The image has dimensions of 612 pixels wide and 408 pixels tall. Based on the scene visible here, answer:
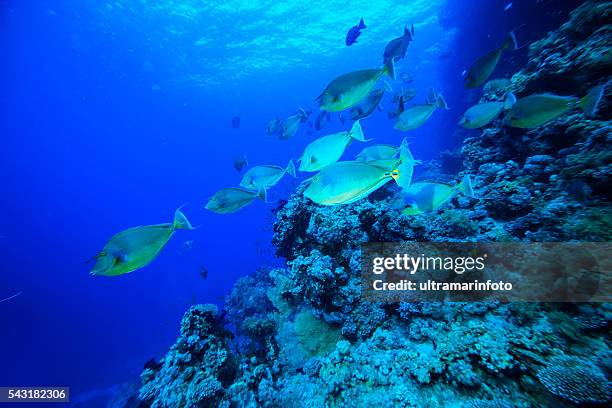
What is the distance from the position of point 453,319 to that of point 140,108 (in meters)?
59.2

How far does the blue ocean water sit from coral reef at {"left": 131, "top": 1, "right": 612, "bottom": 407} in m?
1.84

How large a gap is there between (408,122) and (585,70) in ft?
10.0

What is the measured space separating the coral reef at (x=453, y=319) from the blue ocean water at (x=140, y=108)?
1.84 meters

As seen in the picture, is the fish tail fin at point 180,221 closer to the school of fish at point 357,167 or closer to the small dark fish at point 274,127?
the school of fish at point 357,167

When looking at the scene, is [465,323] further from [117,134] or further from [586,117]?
[117,134]

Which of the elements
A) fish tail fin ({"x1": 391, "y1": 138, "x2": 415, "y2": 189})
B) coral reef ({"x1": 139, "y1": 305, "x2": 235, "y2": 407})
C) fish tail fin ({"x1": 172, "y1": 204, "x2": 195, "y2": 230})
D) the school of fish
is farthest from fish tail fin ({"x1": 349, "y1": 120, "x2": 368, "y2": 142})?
coral reef ({"x1": 139, "y1": 305, "x2": 235, "y2": 407})

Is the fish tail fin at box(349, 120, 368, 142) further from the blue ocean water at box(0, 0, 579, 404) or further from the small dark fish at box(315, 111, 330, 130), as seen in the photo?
the small dark fish at box(315, 111, 330, 130)

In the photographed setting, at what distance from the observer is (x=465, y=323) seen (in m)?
2.50

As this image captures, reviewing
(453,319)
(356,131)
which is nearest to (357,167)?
(356,131)

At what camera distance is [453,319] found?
2.65m

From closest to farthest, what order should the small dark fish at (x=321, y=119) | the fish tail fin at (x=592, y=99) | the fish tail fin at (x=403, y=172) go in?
the fish tail fin at (x=403, y=172) → the fish tail fin at (x=592, y=99) → the small dark fish at (x=321, y=119)

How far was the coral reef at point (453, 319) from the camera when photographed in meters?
2.04

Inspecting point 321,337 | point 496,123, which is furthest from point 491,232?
point 496,123

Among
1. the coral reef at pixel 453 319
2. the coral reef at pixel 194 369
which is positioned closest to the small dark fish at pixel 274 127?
the coral reef at pixel 453 319
